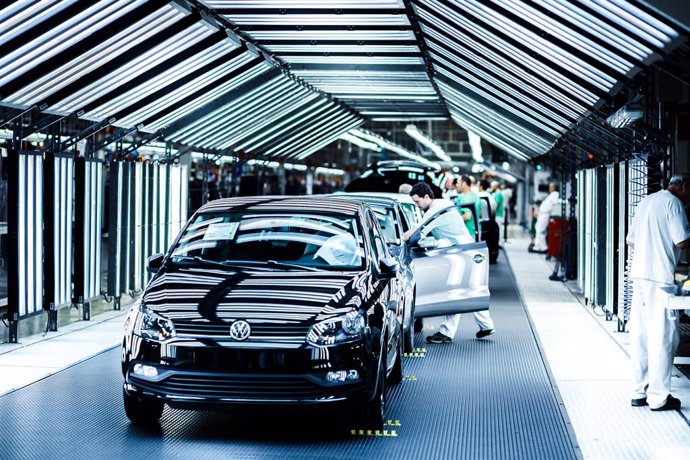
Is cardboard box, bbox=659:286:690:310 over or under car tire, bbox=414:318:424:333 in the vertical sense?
over

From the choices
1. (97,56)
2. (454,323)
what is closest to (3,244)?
(97,56)

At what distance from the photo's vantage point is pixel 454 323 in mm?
10969

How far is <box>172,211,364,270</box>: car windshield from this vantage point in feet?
23.8

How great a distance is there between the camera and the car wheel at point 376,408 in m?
6.61

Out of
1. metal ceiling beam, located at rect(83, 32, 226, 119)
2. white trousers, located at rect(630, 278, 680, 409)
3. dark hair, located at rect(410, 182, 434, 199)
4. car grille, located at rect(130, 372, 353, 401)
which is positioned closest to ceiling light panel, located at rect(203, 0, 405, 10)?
metal ceiling beam, located at rect(83, 32, 226, 119)

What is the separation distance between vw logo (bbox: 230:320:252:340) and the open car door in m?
4.23

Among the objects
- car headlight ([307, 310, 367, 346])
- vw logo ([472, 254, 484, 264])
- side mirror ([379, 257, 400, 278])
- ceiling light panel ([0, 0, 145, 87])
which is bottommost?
car headlight ([307, 310, 367, 346])

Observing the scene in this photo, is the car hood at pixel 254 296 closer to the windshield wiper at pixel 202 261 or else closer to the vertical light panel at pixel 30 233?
the windshield wiper at pixel 202 261

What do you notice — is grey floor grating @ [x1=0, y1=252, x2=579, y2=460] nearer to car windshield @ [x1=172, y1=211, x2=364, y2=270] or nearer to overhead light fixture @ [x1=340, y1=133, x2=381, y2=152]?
car windshield @ [x1=172, y1=211, x2=364, y2=270]

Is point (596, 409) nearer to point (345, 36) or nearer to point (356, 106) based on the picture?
point (345, 36)

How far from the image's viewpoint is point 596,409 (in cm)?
751

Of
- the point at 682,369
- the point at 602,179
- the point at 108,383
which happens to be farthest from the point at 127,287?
the point at 682,369

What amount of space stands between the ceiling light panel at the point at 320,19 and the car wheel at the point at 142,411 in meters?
6.07

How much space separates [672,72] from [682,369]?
303 cm
